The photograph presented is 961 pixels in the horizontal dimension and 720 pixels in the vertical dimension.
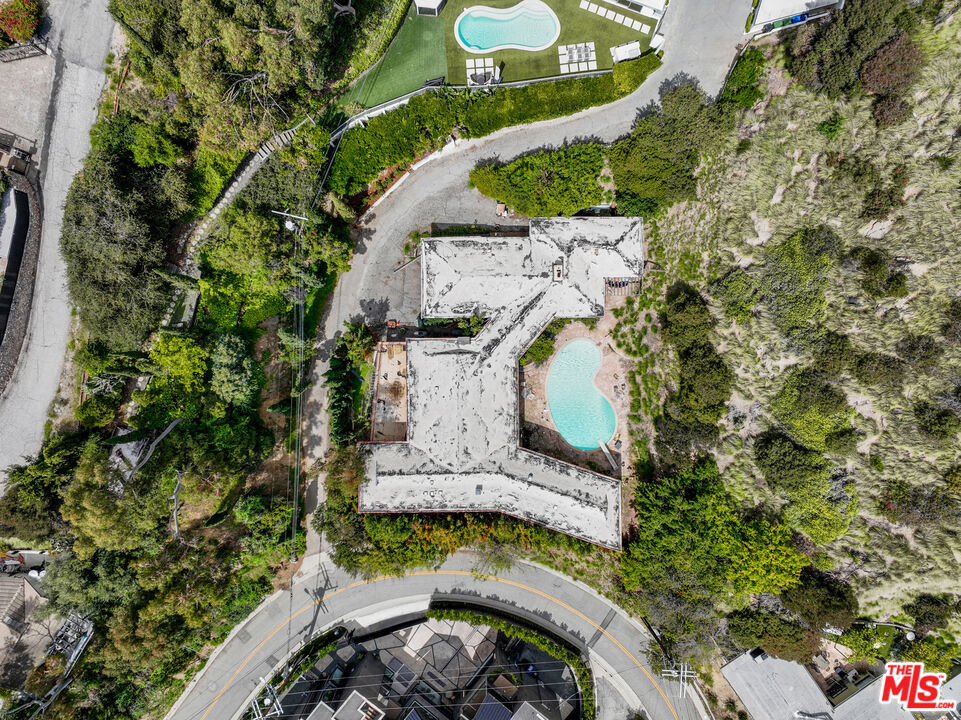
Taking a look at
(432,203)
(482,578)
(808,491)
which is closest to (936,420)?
(808,491)

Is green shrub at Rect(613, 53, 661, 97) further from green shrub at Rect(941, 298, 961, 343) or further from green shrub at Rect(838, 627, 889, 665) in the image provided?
green shrub at Rect(838, 627, 889, 665)

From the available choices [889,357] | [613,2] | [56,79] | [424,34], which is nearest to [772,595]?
[889,357]

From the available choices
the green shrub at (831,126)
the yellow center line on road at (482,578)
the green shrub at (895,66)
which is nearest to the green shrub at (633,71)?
the green shrub at (831,126)

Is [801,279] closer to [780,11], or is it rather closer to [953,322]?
[953,322]

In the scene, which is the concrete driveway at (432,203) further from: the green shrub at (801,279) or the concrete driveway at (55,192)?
the concrete driveway at (55,192)

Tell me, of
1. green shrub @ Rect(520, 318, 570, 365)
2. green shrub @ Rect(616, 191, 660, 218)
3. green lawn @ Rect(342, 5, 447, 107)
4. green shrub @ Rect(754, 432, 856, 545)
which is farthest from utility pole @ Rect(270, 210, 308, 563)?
green shrub @ Rect(754, 432, 856, 545)
